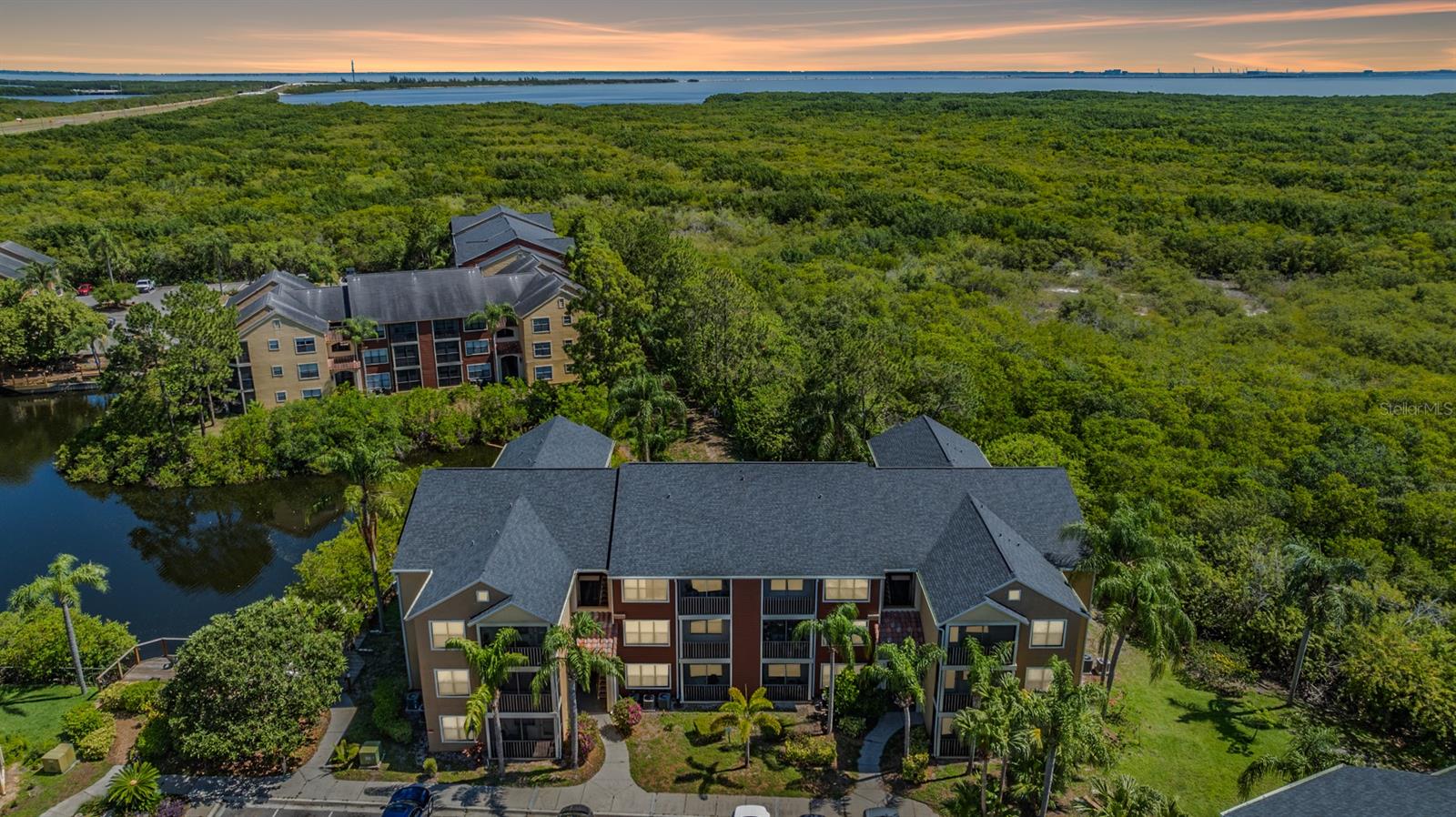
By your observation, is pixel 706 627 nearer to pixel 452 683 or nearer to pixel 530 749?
pixel 530 749

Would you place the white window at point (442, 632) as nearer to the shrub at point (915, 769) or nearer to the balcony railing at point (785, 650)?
the balcony railing at point (785, 650)

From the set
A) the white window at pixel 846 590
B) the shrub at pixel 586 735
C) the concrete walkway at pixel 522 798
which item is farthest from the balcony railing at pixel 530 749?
the white window at pixel 846 590

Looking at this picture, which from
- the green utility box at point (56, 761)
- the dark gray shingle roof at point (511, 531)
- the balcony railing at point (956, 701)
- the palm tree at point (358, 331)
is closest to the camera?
the green utility box at point (56, 761)

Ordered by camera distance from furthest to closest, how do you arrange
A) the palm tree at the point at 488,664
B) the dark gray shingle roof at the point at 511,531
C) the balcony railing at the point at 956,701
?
the balcony railing at the point at 956,701
the dark gray shingle roof at the point at 511,531
the palm tree at the point at 488,664

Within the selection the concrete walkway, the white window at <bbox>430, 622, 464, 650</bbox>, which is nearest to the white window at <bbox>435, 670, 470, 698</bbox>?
the white window at <bbox>430, 622, 464, 650</bbox>

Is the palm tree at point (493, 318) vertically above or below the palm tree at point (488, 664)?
above

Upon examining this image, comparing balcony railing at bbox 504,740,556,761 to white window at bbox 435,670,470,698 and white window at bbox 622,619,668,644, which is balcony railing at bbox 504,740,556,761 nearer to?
white window at bbox 435,670,470,698

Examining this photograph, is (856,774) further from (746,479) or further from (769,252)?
(769,252)

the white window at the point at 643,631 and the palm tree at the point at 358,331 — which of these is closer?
the white window at the point at 643,631

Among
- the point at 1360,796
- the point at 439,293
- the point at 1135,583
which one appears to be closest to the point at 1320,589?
the point at 1135,583
